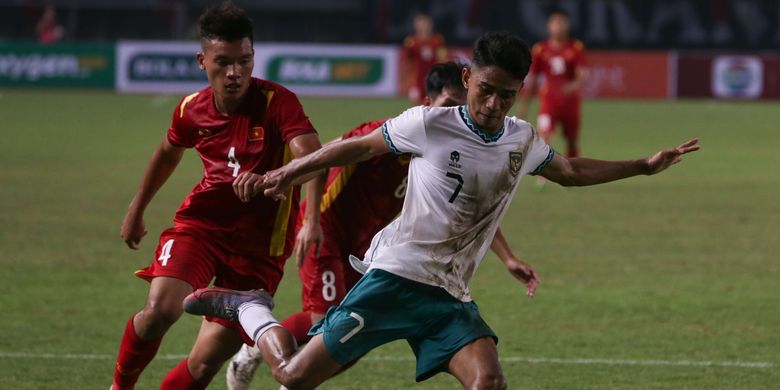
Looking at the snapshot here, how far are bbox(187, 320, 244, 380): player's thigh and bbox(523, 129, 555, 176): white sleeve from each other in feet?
4.98

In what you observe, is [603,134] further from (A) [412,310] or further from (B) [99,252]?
(A) [412,310]

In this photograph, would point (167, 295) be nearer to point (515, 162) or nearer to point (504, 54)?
point (515, 162)

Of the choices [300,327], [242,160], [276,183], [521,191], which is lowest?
[521,191]

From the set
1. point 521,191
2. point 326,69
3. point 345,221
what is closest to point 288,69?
point 326,69

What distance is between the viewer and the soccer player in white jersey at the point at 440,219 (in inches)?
185

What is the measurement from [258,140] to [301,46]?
Result: 87.6 ft

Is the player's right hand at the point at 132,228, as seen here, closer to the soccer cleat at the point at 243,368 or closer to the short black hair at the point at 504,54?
the soccer cleat at the point at 243,368

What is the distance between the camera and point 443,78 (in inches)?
246

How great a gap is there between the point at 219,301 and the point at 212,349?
1.47ft

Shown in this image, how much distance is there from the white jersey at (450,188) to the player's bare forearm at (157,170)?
139 centimetres

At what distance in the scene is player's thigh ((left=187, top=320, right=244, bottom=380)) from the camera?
5.61m

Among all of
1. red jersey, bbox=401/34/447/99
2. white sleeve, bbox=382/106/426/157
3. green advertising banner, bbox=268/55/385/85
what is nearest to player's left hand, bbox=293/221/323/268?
white sleeve, bbox=382/106/426/157

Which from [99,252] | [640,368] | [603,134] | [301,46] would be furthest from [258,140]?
[301,46]

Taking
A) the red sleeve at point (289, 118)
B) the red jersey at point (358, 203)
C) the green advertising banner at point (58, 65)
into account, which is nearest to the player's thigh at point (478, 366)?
the red sleeve at point (289, 118)
